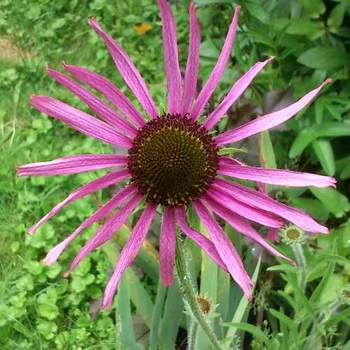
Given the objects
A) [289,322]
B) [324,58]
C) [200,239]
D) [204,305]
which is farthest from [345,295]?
[324,58]

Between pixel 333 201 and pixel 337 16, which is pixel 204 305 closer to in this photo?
pixel 333 201

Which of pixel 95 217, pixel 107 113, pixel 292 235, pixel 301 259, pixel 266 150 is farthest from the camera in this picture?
pixel 266 150

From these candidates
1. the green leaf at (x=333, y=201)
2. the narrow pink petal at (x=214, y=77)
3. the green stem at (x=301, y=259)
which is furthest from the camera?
the green leaf at (x=333, y=201)

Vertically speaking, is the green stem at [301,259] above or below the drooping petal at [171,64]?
below

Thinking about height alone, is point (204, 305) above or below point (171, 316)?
above

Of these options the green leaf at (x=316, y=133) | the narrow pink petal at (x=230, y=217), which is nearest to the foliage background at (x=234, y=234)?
the green leaf at (x=316, y=133)

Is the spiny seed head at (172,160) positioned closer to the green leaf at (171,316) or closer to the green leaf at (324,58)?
the green leaf at (171,316)

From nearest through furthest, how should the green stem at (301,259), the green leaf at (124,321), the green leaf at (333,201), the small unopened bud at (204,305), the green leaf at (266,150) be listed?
the small unopened bud at (204,305) < the green stem at (301,259) < the green leaf at (124,321) < the green leaf at (266,150) < the green leaf at (333,201)

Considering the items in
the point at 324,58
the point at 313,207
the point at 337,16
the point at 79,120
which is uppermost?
the point at 337,16

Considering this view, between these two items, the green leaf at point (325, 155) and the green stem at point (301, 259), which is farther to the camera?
the green leaf at point (325, 155)
